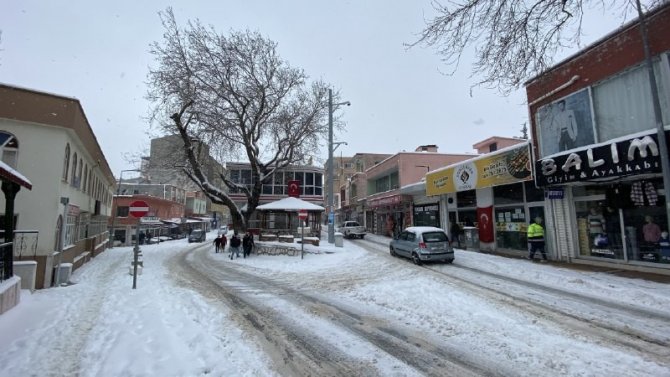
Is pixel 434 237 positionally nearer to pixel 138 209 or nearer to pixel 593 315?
pixel 593 315

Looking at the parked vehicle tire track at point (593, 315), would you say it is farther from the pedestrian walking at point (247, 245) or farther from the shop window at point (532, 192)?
the pedestrian walking at point (247, 245)

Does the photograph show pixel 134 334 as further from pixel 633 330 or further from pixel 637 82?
pixel 637 82

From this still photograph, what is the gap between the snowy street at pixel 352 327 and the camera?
15.6 ft

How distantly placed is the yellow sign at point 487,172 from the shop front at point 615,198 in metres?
1.42

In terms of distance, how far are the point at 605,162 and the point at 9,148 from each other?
19.2 m

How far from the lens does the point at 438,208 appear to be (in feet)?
78.2

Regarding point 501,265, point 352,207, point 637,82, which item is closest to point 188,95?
point 501,265

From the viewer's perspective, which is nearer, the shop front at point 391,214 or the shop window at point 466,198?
the shop window at point 466,198

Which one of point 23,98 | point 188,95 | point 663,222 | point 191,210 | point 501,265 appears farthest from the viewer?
point 191,210

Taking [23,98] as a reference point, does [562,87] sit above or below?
above

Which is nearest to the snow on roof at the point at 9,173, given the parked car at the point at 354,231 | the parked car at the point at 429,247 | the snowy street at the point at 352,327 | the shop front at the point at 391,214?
the snowy street at the point at 352,327

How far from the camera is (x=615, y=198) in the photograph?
1178 cm

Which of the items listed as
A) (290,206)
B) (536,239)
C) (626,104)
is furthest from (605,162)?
(290,206)

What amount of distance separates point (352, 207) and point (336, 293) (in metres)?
41.8
